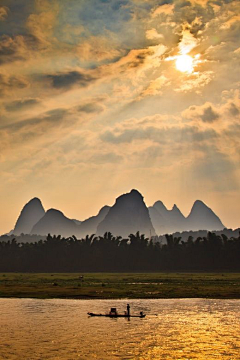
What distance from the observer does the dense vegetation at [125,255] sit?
122562mm

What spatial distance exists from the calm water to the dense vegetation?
79.9 meters

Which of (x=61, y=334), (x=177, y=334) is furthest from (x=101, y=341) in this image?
(x=177, y=334)

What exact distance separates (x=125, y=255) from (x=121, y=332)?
10351 centimetres

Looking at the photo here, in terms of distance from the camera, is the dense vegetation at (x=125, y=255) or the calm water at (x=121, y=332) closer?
the calm water at (x=121, y=332)

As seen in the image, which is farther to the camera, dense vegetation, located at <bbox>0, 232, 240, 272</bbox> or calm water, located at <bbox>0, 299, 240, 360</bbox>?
dense vegetation, located at <bbox>0, 232, 240, 272</bbox>

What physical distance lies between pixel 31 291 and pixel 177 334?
33671mm

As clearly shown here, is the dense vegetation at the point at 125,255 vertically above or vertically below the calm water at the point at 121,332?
above

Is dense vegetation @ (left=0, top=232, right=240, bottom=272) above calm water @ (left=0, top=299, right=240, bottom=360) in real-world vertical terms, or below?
above

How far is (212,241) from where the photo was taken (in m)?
124

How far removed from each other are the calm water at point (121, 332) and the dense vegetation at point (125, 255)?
79.9m

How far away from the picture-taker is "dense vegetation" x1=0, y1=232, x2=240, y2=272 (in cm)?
12256

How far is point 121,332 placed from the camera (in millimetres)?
29438

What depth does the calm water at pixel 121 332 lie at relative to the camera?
76.6ft

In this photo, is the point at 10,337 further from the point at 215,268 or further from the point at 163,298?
the point at 215,268
